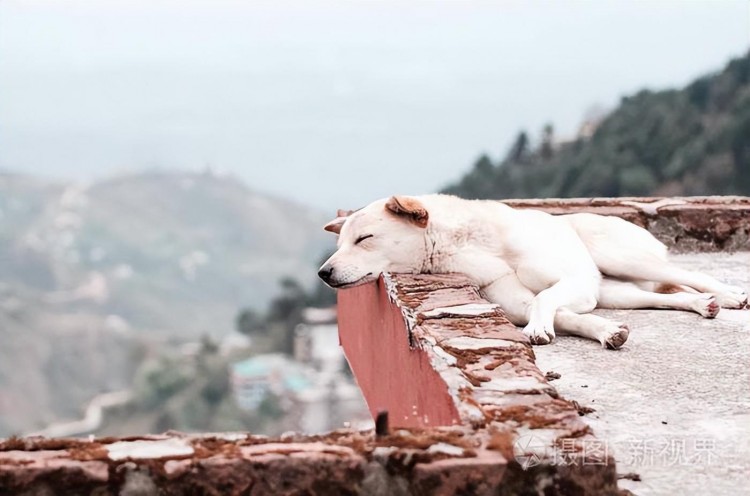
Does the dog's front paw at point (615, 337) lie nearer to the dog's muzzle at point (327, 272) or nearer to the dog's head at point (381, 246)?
the dog's head at point (381, 246)

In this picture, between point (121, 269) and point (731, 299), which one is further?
point (121, 269)

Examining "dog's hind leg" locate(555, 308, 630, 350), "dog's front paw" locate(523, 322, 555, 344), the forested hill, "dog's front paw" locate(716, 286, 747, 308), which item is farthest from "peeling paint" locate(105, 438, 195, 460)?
the forested hill

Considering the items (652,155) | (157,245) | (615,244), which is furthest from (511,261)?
(157,245)

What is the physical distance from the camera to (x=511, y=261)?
15.2ft

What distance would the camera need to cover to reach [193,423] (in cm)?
4872

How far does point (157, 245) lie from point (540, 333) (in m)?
89.3

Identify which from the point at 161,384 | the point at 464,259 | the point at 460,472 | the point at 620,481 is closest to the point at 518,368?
the point at 620,481

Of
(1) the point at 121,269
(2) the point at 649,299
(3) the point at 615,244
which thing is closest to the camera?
(2) the point at 649,299

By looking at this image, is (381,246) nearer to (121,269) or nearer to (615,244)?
(615,244)

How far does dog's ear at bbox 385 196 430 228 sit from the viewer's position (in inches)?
180

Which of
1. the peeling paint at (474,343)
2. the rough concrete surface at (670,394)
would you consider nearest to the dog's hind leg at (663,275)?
the rough concrete surface at (670,394)

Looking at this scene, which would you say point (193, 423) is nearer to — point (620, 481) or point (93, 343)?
point (93, 343)

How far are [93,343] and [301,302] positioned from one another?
2013 centimetres

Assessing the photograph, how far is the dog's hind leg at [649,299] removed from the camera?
15.0 ft
